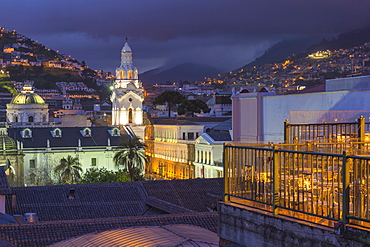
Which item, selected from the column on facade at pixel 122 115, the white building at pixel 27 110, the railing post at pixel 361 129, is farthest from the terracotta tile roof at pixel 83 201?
the white building at pixel 27 110

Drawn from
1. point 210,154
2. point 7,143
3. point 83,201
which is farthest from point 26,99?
point 83,201

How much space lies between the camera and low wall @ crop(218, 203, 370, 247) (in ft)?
20.9

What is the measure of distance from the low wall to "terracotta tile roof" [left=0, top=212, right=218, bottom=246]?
9634 mm

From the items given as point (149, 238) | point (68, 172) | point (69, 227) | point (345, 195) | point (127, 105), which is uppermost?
point (127, 105)

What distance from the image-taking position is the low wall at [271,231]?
20.9 feet

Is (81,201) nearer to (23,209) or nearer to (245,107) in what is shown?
(23,209)

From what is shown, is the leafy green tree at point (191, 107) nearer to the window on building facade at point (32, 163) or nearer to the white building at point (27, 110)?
the white building at point (27, 110)

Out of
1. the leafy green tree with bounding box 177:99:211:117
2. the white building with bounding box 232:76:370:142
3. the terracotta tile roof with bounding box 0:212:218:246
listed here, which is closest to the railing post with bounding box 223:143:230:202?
the terracotta tile roof with bounding box 0:212:218:246

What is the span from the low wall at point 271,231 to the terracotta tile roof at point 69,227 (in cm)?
963

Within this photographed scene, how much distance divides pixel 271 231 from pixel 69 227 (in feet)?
38.2

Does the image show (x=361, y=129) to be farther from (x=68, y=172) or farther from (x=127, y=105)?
(x=127, y=105)

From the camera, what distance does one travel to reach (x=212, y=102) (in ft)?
492

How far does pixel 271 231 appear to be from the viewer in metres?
7.13

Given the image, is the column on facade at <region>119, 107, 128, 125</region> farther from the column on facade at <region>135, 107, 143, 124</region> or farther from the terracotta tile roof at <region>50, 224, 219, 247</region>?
the terracotta tile roof at <region>50, 224, 219, 247</region>
